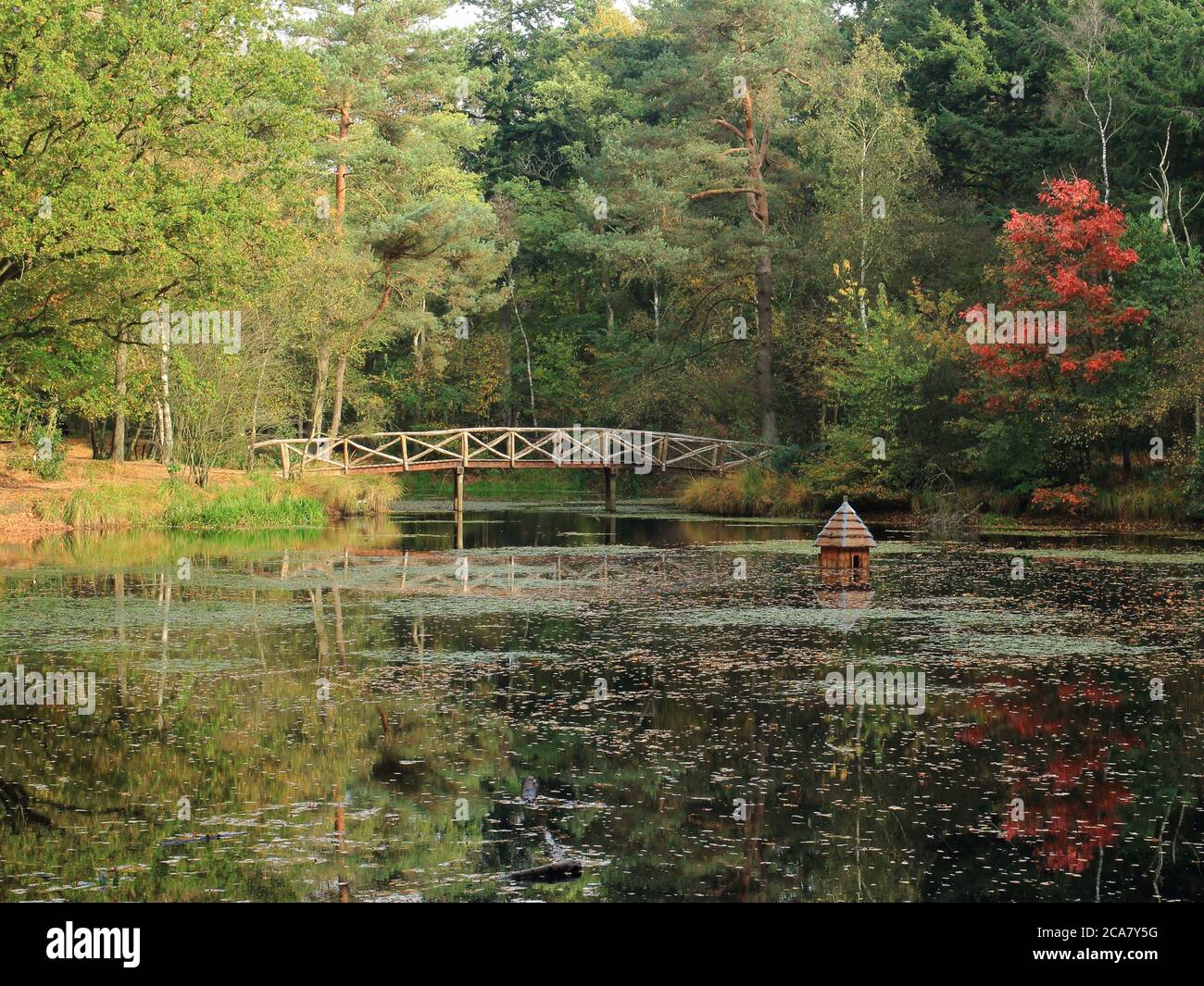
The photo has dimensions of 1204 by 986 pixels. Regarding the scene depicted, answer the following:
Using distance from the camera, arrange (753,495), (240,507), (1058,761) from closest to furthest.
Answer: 1. (1058,761)
2. (240,507)
3. (753,495)

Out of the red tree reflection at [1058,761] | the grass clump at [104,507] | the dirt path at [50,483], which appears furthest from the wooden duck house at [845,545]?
the grass clump at [104,507]

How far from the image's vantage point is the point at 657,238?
4269 cm

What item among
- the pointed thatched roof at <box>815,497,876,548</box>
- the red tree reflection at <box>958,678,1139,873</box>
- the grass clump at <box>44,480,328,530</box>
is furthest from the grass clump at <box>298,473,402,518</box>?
the red tree reflection at <box>958,678,1139,873</box>

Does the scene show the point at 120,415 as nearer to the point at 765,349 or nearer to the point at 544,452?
the point at 544,452

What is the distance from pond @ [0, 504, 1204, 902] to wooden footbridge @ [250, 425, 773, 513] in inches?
653

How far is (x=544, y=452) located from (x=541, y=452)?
1194mm

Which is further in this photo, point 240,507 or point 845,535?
point 240,507

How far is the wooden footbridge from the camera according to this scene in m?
34.9

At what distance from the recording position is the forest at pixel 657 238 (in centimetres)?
2644

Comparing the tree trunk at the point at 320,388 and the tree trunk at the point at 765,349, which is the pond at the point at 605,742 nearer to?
the tree trunk at the point at 320,388

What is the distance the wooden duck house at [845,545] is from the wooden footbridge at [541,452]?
50.4 ft

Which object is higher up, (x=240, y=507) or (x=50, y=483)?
(x=50, y=483)

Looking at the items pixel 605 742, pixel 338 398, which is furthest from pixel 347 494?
pixel 605 742
